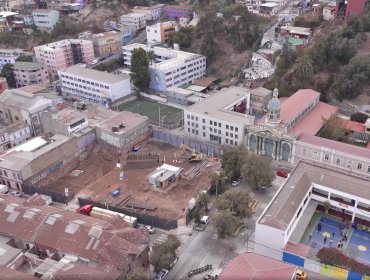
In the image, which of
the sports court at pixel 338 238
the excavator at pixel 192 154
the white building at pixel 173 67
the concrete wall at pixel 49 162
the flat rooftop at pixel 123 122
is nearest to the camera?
the sports court at pixel 338 238

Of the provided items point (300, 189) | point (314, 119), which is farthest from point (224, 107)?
point (300, 189)

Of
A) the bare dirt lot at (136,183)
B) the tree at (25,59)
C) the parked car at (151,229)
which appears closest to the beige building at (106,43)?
the tree at (25,59)

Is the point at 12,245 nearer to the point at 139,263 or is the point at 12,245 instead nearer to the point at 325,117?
the point at 139,263

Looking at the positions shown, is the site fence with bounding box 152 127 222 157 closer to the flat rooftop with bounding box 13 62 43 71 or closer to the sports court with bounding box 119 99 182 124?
the sports court with bounding box 119 99 182 124

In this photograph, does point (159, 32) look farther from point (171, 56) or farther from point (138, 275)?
Result: point (138, 275)

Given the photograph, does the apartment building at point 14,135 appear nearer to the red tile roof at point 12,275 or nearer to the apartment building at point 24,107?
the apartment building at point 24,107

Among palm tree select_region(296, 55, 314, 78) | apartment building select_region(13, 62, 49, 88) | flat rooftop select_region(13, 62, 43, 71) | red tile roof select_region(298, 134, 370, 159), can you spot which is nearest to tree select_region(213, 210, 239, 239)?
red tile roof select_region(298, 134, 370, 159)
